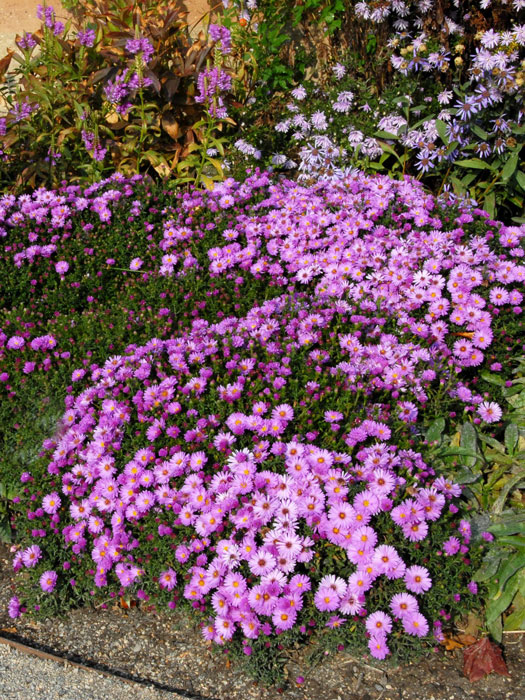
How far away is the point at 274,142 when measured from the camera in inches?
204

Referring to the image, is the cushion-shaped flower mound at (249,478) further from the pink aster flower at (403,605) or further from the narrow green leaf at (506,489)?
the narrow green leaf at (506,489)

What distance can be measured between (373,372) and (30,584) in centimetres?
168

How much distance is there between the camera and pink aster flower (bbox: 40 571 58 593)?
2652 millimetres

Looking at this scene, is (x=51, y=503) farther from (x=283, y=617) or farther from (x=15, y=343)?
(x=283, y=617)

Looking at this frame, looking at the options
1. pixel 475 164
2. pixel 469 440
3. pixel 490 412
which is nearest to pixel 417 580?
pixel 469 440

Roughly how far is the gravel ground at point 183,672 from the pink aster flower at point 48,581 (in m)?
0.17

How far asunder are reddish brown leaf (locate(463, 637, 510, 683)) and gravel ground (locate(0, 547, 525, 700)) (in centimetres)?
2

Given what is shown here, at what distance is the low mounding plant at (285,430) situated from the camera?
238 centimetres

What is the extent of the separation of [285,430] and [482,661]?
110 centimetres

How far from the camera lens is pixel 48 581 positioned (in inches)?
105

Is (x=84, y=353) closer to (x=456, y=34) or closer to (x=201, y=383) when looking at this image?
(x=201, y=383)

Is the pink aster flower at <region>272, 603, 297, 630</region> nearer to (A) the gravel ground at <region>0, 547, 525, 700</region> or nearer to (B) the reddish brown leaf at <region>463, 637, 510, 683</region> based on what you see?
(A) the gravel ground at <region>0, 547, 525, 700</region>

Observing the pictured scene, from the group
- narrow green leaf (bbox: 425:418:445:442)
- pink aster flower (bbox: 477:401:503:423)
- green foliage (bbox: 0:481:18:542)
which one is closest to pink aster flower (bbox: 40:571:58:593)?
green foliage (bbox: 0:481:18:542)

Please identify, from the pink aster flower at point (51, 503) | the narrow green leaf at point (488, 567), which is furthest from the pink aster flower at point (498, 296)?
the pink aster flower at point (51, 503)
